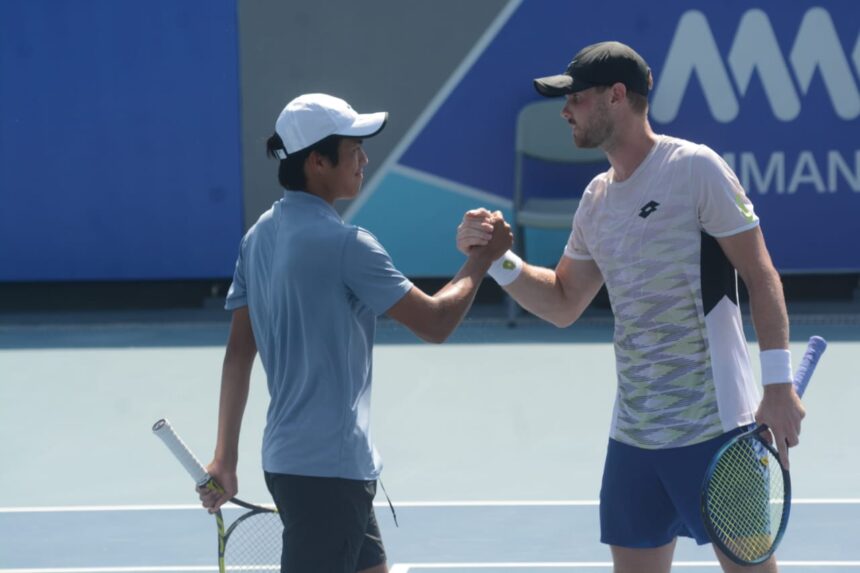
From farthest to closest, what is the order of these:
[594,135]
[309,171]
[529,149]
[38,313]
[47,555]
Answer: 1. [38,313]
2. [529,149]
3. [47,555]
4. [594,135]
5. [309,171]

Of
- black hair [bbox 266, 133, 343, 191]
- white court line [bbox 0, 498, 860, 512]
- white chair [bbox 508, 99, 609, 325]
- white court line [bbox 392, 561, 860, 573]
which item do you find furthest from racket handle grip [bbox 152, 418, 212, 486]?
white chair [bbox 508, 99, 609, 325]

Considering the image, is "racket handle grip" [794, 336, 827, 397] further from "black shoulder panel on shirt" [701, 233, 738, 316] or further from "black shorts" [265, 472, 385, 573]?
"black shorts" [265, 472, 385, 573]

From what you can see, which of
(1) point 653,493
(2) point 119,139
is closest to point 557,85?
(1) point 653,493

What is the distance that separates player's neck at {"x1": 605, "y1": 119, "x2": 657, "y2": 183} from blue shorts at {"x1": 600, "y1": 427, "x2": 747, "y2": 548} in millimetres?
654

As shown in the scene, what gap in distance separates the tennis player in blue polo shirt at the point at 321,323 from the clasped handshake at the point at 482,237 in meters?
0.33

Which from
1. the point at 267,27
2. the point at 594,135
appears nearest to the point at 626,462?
the point at 594,135

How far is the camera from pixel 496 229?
3.57 metres

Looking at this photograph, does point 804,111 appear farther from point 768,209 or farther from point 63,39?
point 63,39

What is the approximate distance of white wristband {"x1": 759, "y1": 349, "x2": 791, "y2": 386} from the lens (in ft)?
10.3

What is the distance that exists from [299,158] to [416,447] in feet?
11.3

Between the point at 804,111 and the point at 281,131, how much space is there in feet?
24.0

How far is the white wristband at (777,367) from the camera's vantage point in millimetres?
3152

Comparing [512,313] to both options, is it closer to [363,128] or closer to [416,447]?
[416,447]

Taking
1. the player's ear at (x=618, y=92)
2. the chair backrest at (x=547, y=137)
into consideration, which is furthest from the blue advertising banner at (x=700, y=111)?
the player's ear at (x=618, y=92)
